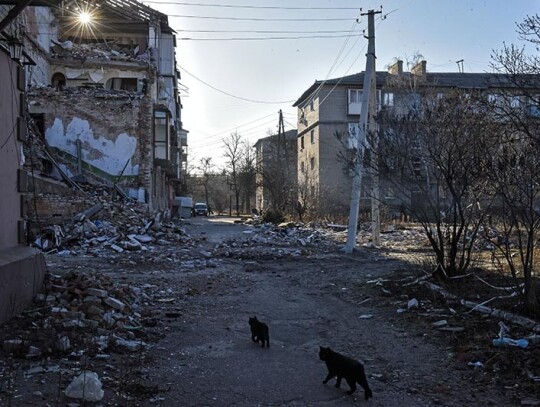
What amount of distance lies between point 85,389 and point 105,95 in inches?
971

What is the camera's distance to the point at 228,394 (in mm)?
4500

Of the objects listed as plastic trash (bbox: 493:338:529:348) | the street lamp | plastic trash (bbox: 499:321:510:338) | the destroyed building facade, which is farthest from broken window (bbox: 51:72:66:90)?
plastic trash (bbox: 493:338:529:348)

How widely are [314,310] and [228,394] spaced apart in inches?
166

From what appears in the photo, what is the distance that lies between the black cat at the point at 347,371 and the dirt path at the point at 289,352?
0.09 metres

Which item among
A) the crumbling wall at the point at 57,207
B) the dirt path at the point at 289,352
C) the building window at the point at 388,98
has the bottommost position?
the dirt path at the point at 289,352

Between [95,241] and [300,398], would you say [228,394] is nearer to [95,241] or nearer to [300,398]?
[300,398]

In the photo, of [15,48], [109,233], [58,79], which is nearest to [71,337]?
[15,48]

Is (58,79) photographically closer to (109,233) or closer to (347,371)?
(109,233)

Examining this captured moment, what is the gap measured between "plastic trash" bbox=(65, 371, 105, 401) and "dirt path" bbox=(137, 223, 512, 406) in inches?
21.3

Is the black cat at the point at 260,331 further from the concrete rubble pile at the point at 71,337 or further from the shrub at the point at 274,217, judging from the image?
the shrub at the point at 274,217

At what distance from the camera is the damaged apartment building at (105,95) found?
26.4 m

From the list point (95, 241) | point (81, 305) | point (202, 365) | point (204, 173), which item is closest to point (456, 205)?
point (202, 365)

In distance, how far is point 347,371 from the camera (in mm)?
4551

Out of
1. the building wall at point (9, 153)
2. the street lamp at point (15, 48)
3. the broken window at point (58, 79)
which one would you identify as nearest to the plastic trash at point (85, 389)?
the building wall at point (9, 153)
